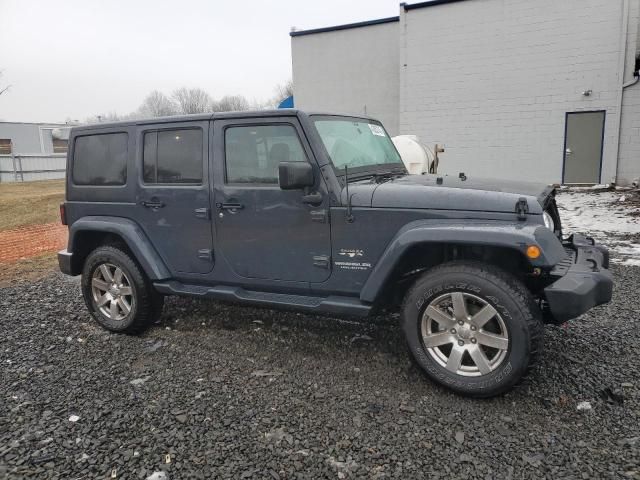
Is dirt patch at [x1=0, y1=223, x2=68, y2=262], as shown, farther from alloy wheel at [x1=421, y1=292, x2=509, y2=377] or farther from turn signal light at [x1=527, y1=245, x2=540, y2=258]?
turn signal light at [x1=527, y1=245, x2=540, y2=258]

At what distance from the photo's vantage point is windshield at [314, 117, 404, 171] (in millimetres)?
3787

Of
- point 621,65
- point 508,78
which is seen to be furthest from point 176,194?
point 621,65

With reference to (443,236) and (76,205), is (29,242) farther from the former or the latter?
(443,236)

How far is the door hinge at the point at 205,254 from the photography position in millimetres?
4098

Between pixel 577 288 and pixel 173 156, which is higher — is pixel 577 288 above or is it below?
below

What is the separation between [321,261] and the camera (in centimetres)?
362

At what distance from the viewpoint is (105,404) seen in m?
3.27

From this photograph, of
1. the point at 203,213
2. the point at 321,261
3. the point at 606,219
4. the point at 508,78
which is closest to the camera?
the point at 321,261

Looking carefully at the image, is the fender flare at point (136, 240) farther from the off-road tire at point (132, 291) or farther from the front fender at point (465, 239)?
the front fender at point (465, 239)

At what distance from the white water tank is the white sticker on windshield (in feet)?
11.5

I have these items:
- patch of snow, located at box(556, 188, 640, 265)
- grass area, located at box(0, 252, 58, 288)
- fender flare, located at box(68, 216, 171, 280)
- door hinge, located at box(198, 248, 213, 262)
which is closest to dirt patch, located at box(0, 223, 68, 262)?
grass area, located at box(0, 252, 58, 288)

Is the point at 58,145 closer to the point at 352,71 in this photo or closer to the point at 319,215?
the point at 352,71

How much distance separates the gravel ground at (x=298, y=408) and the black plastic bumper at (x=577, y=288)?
638mm

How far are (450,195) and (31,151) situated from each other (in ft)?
141
